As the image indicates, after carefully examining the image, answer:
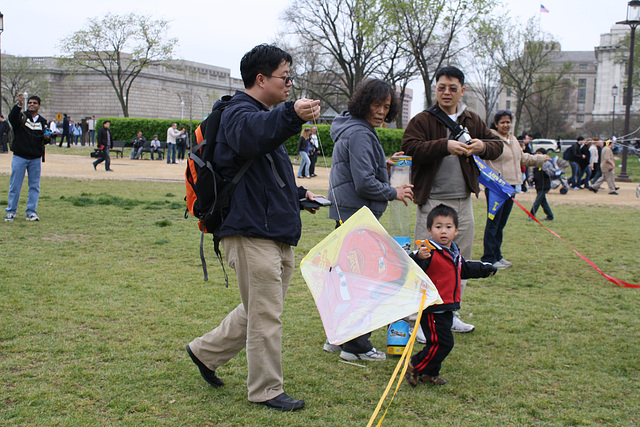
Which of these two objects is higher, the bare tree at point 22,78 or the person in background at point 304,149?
the bare tree at point 22,78

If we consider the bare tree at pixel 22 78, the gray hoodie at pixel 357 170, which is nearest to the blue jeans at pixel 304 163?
the gray hoodie at pixel 357 170

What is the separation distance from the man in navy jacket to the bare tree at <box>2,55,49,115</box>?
59841 millimetres

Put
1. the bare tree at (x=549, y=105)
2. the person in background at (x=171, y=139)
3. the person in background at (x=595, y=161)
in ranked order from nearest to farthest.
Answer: the person in background at (x=595, y=161)
the person in background at (x=171, y=139)
the bare tree at (x=549, y=105)

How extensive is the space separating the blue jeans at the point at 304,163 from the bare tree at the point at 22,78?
44010 millimetres

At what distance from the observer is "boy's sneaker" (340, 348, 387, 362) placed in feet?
13.3

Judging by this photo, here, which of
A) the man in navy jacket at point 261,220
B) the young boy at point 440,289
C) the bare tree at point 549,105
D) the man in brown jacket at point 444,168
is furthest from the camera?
the bare tree at point 549,105

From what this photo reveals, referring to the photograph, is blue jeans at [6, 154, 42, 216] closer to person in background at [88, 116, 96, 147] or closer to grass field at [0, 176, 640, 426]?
grass field at [0, 176, 640, 426]

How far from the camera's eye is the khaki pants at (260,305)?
10.0ft

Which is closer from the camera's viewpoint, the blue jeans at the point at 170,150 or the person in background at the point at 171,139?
the person in background at the point at 171,139

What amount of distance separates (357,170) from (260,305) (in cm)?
131

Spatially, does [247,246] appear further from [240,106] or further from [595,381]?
[595,381]

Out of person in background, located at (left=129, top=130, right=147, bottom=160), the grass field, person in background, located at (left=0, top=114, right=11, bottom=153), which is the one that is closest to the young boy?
the grass field

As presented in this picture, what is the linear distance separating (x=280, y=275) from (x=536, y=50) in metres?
52.8

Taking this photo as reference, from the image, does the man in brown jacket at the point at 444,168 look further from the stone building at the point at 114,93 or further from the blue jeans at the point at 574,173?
the stone building at the point at 114,93
